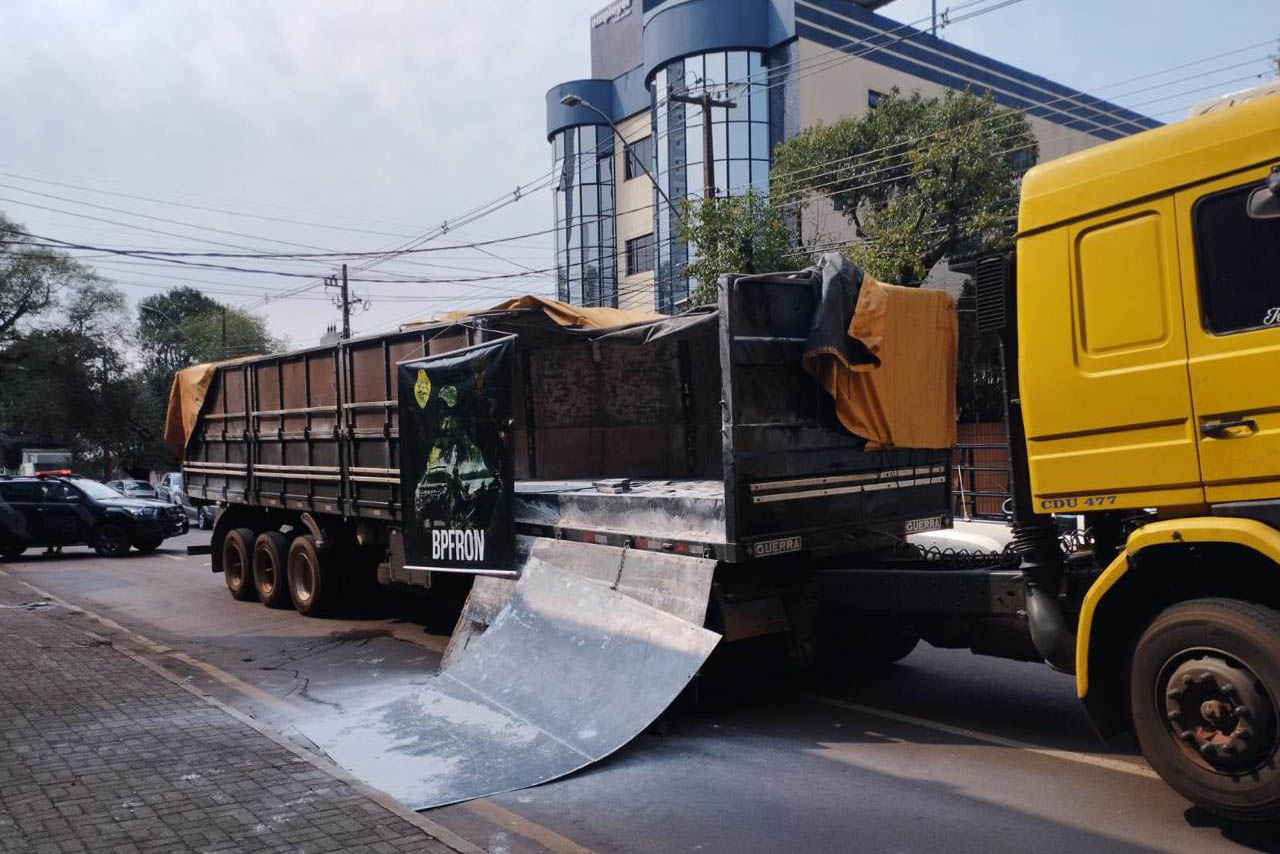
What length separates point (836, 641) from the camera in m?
7.29

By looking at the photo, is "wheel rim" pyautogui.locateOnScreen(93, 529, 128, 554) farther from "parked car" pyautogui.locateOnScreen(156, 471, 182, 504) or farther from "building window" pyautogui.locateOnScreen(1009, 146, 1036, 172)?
"building window" pyautogui.locateOnScreen(1009, 146, 1036, 172)

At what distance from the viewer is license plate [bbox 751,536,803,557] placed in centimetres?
627

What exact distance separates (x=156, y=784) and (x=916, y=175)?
17.9m

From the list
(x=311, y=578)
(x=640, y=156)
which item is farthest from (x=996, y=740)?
(x=640, y=156)

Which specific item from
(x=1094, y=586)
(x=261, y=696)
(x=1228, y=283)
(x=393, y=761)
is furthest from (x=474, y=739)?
(x=1228, y=283)

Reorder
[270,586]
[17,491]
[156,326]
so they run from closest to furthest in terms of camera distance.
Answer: [270,586] < [17,491] < [156,326]

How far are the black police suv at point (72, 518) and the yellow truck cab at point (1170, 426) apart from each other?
1881 centimetres

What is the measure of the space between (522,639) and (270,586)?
610 centimetres

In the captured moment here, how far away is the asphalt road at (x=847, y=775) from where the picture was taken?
4.57 m

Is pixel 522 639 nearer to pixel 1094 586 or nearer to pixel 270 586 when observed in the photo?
pixel 1094 586

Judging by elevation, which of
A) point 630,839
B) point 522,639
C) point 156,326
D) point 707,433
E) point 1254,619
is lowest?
point 630,839

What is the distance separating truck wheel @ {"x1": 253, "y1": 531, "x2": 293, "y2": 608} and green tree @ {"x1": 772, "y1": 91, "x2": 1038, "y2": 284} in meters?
10.9

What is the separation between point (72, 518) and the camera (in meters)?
19.4

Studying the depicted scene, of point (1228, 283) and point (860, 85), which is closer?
point (1228, 283)
